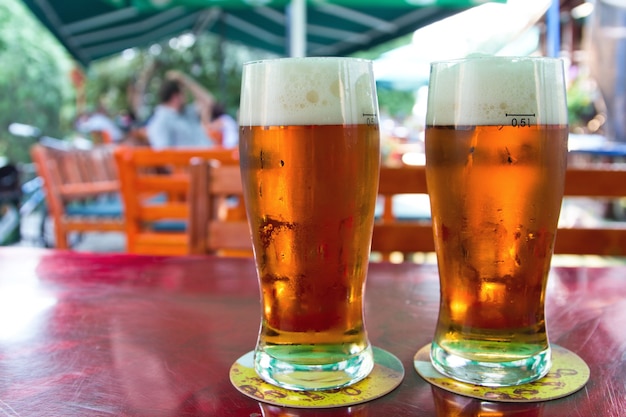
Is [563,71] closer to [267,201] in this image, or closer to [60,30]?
[267,201]

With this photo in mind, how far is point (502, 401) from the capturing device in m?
0.49

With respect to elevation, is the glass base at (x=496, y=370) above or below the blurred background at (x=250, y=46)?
below

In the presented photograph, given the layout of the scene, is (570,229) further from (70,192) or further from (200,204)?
(70,192)

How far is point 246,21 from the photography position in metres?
7.88

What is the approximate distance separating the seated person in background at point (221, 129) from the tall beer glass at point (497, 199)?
208 inches

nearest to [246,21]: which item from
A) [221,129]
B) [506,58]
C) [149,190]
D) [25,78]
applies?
[221,129]

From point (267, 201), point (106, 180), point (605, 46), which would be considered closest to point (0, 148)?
point (106, 180)

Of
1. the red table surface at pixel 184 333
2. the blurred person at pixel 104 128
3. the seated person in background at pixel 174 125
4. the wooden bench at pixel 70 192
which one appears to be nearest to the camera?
the red table surface at pixel 184 333

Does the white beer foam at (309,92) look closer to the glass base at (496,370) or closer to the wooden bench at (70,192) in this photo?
the glass base at (496,370)

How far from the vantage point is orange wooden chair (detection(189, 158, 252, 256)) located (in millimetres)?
1417

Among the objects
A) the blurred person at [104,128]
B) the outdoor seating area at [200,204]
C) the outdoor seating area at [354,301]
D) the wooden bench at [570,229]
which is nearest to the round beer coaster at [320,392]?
the outdoor seating area at [354,301]

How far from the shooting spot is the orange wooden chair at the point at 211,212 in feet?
4.65

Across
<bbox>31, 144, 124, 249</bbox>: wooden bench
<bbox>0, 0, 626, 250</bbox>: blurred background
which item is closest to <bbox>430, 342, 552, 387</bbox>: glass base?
<bbox>0, 0, 626, 250</bbox>: blurred background

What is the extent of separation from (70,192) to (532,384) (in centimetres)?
363
